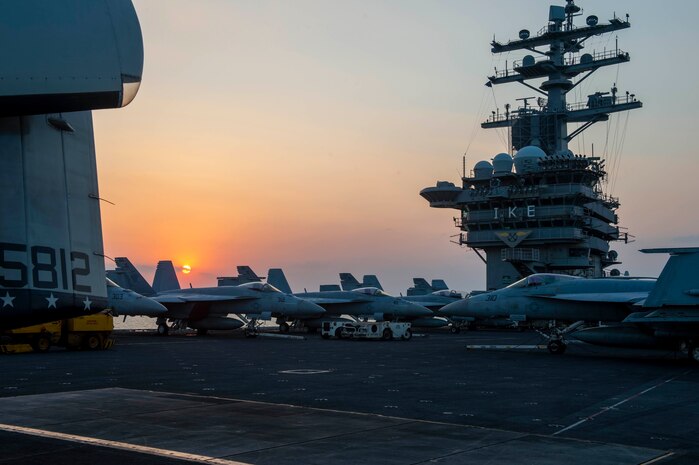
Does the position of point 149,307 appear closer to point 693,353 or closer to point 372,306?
point 372,306

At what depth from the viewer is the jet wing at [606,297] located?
28.3 metres

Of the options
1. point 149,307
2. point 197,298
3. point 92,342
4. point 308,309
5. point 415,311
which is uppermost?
point 197,298

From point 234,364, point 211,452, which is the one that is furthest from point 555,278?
point 211,452

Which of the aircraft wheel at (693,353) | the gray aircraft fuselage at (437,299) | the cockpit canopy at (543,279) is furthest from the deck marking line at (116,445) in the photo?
the gray aircraft fuselage at (437,299)

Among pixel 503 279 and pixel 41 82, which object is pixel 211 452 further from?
pixel 503 279

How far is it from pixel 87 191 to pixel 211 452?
13.4 ft

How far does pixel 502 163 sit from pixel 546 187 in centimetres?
525

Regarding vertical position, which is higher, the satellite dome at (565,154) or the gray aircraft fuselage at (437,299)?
the satellite dome at (565,154)

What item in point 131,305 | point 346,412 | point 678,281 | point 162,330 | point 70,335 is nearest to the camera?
point 346,412

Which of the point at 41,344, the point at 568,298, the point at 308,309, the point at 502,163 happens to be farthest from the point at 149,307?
the point at 502,163

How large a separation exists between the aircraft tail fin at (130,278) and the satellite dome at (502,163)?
36032 millimetres

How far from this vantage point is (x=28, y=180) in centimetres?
670

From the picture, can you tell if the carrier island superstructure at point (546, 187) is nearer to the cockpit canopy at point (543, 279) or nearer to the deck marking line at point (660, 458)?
the cockpit canopy at point (543, 279)

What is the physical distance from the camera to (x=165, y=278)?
60500mm
